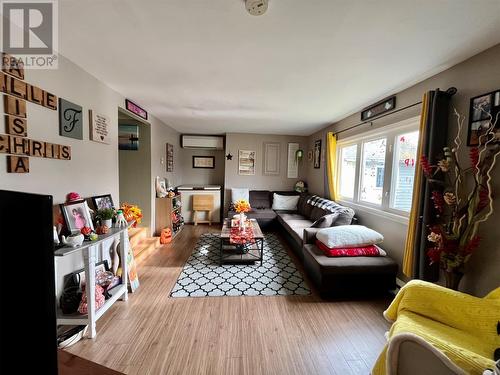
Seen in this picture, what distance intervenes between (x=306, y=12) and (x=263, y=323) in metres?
2.41

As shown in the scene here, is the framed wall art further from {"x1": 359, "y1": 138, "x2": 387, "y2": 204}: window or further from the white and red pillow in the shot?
{"x1": 359, "y1": 138, "x2": 387, "y2": 204}: window

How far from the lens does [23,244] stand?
45 centimetres

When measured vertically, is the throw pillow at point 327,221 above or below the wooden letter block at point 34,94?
below

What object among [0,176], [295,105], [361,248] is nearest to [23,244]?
[0,176]

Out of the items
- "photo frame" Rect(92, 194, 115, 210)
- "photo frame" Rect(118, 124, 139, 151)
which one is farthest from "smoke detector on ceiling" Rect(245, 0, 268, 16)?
"photo frame" Rect(118, 124, 139, 151)

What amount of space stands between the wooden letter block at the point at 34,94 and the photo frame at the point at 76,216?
82 centimetres

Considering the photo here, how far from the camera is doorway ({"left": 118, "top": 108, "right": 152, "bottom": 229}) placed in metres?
3.75

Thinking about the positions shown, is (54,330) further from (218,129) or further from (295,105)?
(218,129)

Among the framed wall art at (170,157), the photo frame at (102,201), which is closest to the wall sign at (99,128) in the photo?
the photo frame at (102,201)

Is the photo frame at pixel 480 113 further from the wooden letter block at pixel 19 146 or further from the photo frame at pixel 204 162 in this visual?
the photo frame at pixel 204 162

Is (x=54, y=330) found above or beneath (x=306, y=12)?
beneath

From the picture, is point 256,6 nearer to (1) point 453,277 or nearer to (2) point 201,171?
(1) point 453,277

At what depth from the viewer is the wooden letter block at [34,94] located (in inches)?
62.1

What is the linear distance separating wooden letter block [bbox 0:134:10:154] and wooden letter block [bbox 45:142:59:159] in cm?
28
